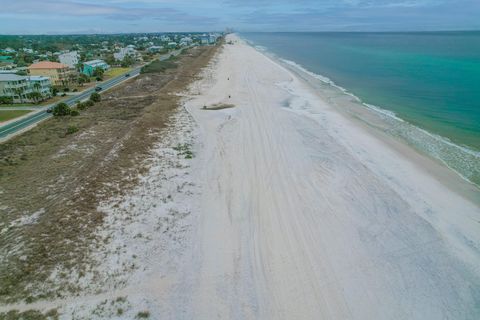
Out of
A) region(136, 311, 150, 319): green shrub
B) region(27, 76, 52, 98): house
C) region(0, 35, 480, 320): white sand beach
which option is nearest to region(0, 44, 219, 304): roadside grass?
region(0, 35, 480, 320): white sand beach

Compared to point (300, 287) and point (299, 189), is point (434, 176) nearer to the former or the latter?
point (299, 189)

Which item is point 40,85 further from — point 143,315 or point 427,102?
point 427,102

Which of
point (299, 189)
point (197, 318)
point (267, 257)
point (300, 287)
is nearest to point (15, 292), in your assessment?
point (197, 318)

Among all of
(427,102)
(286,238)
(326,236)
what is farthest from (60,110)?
(427,102)

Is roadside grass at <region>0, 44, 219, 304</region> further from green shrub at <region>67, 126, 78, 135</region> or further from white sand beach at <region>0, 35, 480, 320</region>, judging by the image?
white sand beach at <region>0, 35, 480, 320</region>

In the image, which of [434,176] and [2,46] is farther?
[2,46]

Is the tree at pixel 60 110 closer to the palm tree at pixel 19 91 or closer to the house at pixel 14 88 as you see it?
the palm tree at pixel 19 91

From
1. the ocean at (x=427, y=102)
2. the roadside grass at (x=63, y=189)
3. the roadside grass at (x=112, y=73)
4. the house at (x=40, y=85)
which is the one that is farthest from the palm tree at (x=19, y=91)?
the ocean at (x=427, y=102)
